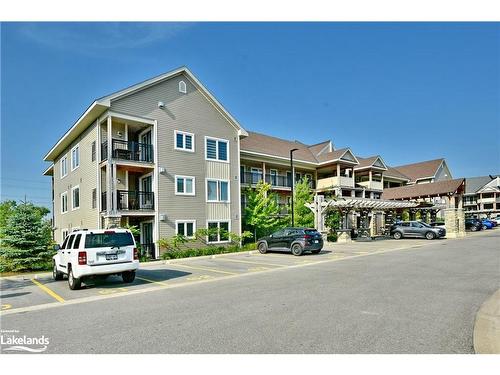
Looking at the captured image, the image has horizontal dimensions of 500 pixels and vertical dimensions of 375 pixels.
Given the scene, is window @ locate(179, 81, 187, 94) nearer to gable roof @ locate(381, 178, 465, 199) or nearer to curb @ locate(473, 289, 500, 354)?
curb @ locate(473, 289, 500, 354)

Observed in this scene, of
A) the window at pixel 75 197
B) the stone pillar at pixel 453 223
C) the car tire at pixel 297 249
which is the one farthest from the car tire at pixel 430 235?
the window at pixel 75 197

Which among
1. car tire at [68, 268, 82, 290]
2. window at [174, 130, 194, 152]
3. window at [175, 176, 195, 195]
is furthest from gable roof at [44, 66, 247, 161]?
car tire at [68, 268, 82, 290]

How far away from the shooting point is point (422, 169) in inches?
2147

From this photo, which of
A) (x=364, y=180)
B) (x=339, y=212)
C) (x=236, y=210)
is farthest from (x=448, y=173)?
(x=236, y=210)

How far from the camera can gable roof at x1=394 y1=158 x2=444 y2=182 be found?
52519 millimetres

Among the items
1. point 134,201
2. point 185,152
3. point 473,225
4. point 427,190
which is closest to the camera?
point 134,201

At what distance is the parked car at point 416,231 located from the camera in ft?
99.8

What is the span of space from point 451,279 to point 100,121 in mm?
20413

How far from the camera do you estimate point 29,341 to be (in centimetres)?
601

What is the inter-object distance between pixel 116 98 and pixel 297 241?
13.9 meters

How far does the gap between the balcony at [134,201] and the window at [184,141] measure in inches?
153

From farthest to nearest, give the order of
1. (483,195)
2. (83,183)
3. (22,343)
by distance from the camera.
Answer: (483,195) → (83,183) → (22,343)

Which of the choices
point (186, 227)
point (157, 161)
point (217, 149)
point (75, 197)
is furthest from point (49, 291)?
point (75, 197)

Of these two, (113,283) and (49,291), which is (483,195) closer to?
(113,283)
